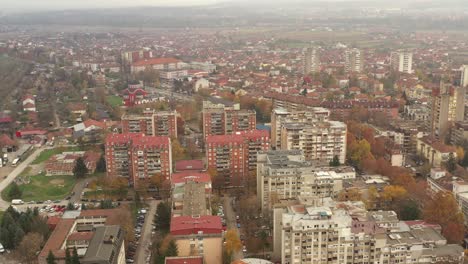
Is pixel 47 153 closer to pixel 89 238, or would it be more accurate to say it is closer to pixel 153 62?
pixel 89 238

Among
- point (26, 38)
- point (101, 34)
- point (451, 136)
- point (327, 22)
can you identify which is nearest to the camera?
point (451, 136)

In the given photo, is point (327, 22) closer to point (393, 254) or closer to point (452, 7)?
point (452, 7)

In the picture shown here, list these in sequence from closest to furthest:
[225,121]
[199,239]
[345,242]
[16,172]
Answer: [345,242]
[199,239]
[16,172]
[225,121]

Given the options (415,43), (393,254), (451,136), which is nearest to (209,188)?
(393,254)

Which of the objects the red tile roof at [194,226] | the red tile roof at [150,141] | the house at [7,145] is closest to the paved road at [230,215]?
the red tile roof at [194,226]

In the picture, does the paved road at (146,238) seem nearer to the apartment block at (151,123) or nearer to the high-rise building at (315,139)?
the high-rise building at (315,139)

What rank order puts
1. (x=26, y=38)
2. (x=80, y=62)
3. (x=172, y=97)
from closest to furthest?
(x=172, y=97) < (x=80, y=62) < (x=26, y=38)

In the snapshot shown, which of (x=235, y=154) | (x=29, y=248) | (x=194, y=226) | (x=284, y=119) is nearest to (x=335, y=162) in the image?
(x=284, y=119)
